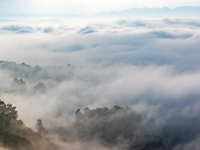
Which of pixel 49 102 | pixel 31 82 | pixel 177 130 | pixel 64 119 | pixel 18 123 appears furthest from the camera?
pixel 31 82

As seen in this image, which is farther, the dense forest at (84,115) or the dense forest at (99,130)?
the dense forest at (84,115)

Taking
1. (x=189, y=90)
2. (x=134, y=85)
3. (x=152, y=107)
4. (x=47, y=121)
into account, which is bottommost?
(x=47, y=121)

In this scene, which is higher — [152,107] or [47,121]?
[152,107]

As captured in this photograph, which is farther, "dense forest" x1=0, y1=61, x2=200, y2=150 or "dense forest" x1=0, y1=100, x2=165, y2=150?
"dense forest" x1=0, y1=61, x2=200, y2=150

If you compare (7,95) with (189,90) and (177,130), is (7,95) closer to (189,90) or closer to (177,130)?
(177,130)

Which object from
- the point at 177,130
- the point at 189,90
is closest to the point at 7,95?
the point at 177,130

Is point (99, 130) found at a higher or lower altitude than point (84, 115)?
lower

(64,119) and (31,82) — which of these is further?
(31,82)

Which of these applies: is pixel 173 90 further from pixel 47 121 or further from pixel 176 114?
pixel 47 121

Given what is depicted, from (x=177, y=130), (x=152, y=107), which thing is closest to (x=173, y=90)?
(x=152, y=107)

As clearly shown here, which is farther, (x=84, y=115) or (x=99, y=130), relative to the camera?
(x=84, y=115)

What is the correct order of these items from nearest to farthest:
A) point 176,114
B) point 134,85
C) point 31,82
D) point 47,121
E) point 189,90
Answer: point 47,121, point 176,114, point 31,82, point 189,90, point 134,85
